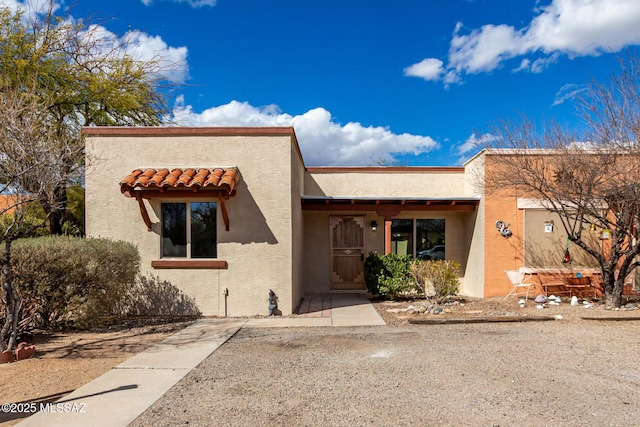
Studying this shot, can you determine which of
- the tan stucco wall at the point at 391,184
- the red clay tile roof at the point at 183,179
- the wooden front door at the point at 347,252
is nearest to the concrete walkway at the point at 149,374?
the red clay tile roof at the point at 183,179

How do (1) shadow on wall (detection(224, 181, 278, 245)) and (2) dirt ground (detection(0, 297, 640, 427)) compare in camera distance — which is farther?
(1) shadow on wall (detection(224, 181, 278, 245))

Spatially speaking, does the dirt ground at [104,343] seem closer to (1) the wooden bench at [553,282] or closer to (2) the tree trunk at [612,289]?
(2) the tree trunk at [612,289]

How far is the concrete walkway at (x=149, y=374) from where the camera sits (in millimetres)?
3889

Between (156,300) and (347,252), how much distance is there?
18.7 ft

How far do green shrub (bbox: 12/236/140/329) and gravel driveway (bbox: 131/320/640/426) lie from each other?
268 centimetres

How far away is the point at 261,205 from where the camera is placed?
890 centimetres

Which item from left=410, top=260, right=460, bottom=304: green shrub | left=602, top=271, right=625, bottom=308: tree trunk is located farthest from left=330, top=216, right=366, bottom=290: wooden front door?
left=602, top=271, right=625, bottom=308: tree trunk

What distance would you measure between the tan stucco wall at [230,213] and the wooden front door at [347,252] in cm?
357

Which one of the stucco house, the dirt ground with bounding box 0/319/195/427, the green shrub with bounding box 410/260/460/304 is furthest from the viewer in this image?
the green shrub with bounding box 410/260/460/304

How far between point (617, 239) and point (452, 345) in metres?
5.67

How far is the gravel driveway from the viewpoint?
3.92 metres

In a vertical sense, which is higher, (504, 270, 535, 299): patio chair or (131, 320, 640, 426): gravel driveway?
(504, 270, 535, 299): patio chair

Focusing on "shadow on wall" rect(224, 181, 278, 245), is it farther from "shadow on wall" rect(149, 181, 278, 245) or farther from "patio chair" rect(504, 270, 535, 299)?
"patio chair" rect(504, 270, 535, 299)

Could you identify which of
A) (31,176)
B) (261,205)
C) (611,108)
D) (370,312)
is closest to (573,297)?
(611,108)
